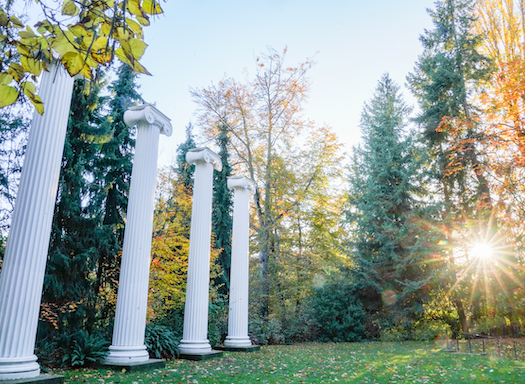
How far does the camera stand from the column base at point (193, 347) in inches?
460

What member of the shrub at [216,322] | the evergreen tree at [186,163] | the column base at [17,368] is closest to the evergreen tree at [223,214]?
the evergreen tree at [186,163]

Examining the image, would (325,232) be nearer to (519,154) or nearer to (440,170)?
(440,170)

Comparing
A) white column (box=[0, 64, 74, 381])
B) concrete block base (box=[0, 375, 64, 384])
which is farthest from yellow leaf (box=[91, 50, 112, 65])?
concrete block base (box=[0, 375, 64, 384])

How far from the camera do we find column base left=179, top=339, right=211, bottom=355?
11.7 m

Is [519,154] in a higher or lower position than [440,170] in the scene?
lower

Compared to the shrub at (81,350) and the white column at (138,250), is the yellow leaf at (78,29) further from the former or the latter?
the shrub at (81,350)

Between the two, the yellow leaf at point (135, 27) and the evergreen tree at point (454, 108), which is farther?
the evergreen tree at point (454, 108)

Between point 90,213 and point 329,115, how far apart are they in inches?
672

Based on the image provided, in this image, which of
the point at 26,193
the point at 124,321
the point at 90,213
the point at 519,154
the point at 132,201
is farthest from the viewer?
the point at 90,213

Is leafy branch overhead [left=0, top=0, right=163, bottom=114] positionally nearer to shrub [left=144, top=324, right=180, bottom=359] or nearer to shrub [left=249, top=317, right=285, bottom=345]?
shrub [left=144, top=324, right=180, bottom=359]

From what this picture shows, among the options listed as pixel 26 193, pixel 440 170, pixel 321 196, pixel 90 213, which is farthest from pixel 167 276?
pixel 440 170

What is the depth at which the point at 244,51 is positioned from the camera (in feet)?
78.7

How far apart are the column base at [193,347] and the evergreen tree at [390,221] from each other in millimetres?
12977

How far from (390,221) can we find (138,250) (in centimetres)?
1850
